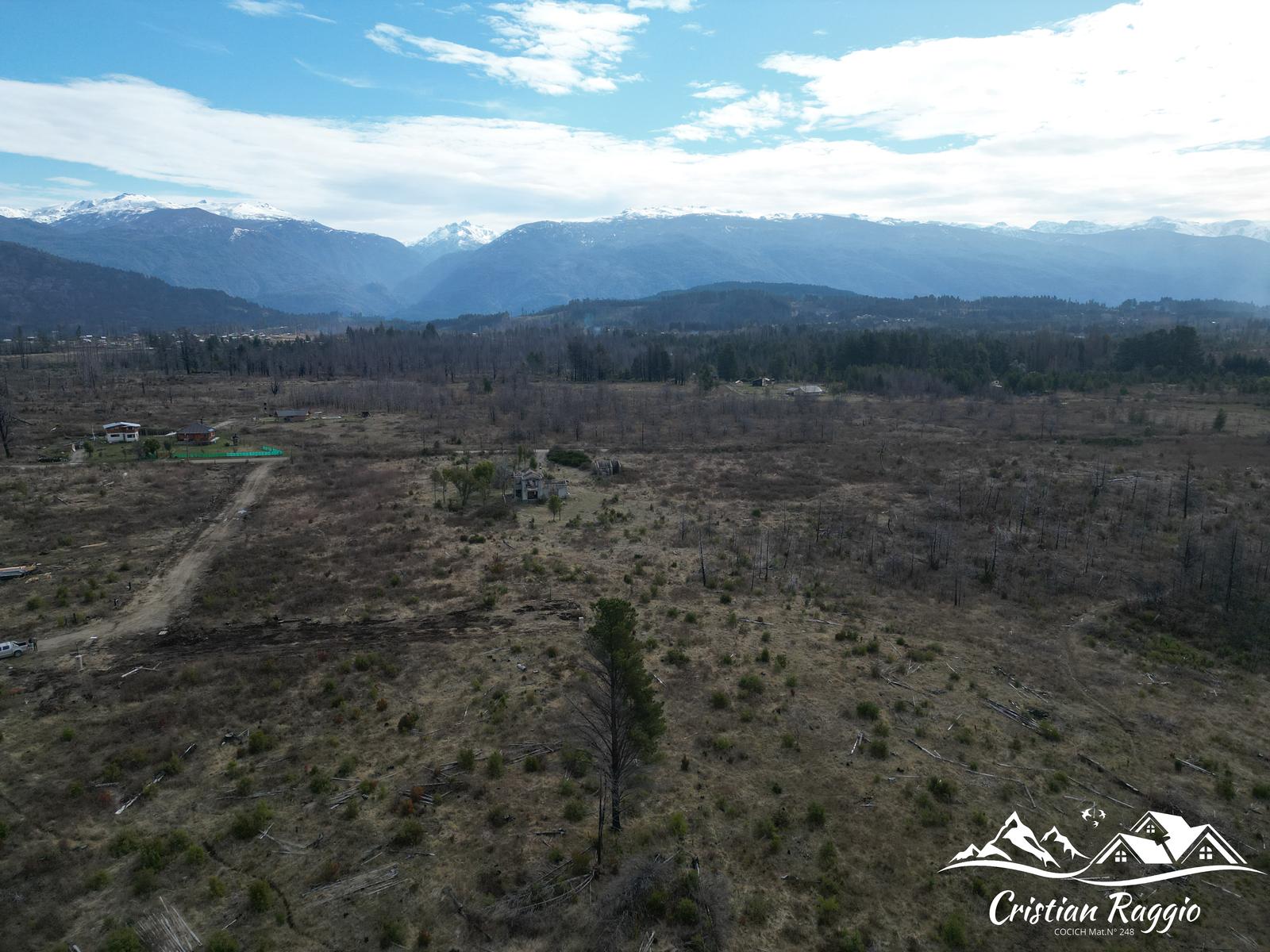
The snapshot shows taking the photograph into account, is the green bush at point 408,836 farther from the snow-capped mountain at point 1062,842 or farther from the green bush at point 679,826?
the snow-capped mountain at point 1062,842

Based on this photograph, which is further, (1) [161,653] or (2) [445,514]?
(2) [445,514]

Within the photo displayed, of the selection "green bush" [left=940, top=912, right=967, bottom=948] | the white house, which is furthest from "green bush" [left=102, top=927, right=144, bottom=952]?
the white house

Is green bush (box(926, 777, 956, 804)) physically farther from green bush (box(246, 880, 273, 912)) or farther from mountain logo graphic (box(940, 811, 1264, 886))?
green bush (box(246, 880, 273, 912))

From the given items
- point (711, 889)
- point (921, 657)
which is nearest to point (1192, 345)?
point (921, 657)

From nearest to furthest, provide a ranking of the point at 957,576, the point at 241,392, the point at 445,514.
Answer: the point at 957,576
the point at 445,514
the point at 241,392

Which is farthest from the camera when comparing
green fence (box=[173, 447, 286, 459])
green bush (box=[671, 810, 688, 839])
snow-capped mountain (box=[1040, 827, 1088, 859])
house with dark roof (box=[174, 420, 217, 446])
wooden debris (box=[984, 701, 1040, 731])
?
house with dark roof (box=[174, 420, 217, 446])

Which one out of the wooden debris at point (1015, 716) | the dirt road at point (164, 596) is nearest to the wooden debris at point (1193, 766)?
the wooden debris at point (1015, 716)

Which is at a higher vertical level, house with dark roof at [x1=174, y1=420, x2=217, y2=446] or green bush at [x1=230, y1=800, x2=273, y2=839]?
house with dark roof at [x1=174, y1=420, x2=217, y2=446]

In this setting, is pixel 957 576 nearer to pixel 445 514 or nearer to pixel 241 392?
pixel 445 514
